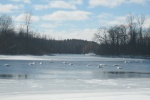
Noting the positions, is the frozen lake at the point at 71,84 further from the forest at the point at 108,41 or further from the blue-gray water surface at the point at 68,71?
the forest at the point at 108,41

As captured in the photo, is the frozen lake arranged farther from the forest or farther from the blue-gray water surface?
the forest

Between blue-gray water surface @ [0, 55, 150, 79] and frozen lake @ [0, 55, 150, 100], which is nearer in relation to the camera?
frozen lake @ [0, 55, 150, 100]

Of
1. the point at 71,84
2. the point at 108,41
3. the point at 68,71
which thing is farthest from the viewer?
the point at 108,41

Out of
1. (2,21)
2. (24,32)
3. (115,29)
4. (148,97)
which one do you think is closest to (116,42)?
(115,29)

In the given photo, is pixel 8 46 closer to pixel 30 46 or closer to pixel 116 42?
pixel 30 46

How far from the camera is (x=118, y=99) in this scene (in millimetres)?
13203

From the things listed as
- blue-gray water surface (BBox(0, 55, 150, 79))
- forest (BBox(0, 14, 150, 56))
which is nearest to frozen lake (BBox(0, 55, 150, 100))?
blue-gray water surface (BBox(0, 55, 150, 79))

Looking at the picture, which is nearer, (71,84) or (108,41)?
(71,84)

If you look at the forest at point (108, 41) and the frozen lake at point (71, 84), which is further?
the forest at point (108, 41)

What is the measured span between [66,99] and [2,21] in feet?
292

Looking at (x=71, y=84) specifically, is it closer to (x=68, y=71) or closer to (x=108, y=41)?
(x=68, y=71)

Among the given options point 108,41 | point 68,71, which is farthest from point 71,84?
point 108,41

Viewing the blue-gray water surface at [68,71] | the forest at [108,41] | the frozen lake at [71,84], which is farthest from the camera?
the forest at [108,41]

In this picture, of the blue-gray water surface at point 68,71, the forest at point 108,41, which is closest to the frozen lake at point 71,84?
the blue-gray water surface at point 68,71
